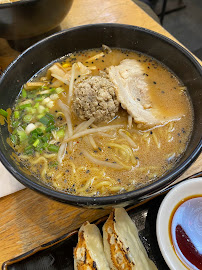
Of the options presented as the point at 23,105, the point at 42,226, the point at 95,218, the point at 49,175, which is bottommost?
the point at 95,218

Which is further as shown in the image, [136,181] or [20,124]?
[20,124]

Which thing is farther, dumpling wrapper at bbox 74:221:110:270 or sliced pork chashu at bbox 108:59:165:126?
sliced pork chashu at bbox 108:59:165:126

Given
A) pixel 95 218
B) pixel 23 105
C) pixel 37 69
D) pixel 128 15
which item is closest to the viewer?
pixel 95 218

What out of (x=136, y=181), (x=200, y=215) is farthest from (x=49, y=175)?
(x=200, y=215)

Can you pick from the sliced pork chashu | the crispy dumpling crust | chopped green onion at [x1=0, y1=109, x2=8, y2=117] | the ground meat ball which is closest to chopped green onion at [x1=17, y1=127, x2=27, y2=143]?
chopped green onion at [x1=0, y1=109, x2=8, y2=117]

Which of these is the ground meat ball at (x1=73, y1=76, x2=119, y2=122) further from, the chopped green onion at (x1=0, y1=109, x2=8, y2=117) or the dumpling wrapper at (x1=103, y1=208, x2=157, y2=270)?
the dumpling wrapper at (x1=103, y1=208, x2=157, y2=270)

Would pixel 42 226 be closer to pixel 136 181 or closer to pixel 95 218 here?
pixel 95 218
